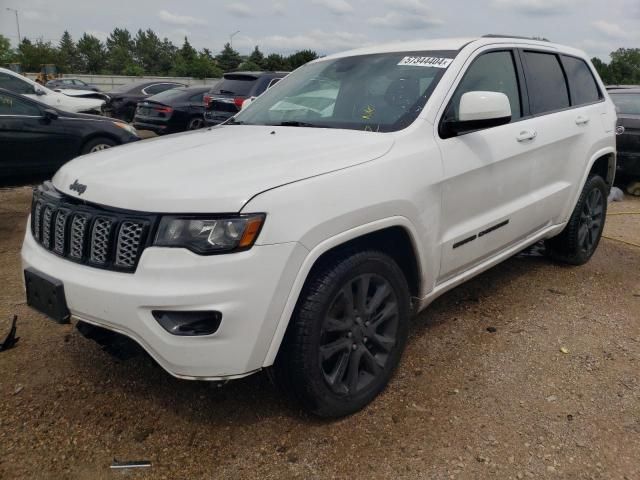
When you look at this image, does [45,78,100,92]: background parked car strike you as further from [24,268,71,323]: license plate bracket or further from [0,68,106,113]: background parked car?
[24,268,71,323]: license plate bracket

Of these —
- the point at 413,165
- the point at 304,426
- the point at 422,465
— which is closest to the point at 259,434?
the point at 304,426

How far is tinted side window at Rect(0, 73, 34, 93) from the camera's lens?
9484 mm

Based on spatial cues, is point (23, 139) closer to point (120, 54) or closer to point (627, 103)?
point (627, 103)

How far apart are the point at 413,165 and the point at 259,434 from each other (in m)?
1.42

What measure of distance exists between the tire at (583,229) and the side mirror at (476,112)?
1843 mm

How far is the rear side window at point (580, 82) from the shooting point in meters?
4.27

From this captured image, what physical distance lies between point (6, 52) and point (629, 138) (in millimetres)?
65851

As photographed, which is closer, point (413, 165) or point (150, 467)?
point (150, 467)

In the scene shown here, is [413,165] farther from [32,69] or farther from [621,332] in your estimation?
[32,69]

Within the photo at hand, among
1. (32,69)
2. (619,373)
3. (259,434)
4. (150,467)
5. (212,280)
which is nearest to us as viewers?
(212,280)

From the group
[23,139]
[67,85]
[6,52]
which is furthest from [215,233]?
[6,52]

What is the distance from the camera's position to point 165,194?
2141 millimetres

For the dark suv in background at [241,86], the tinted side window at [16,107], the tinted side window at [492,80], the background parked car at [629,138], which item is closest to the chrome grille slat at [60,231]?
the tinted side window at [492,80]

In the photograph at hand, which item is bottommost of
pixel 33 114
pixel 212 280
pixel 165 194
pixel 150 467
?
pixel 33 114
